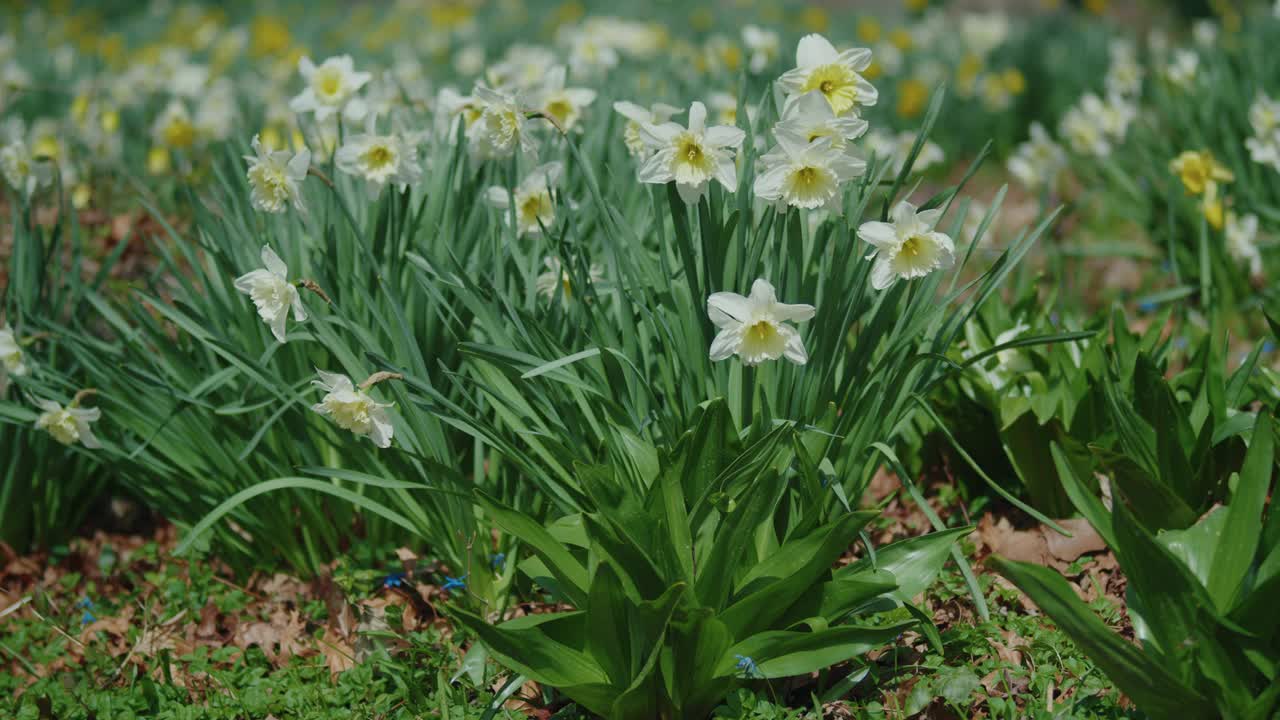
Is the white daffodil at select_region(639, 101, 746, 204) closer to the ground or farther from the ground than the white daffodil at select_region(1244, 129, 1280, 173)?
farther from the ground

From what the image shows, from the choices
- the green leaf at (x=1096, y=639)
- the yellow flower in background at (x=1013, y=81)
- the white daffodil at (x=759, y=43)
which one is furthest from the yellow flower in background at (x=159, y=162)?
the yellow flower in background at (x=1013, y=81)

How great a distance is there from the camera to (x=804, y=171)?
1804 mm

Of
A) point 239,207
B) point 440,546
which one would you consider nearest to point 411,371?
point 440,546

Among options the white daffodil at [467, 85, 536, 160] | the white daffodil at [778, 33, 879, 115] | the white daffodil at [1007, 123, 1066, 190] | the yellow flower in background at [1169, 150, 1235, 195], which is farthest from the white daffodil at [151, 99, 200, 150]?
the yellow flower in background at [1169, 150, 1235, 195]

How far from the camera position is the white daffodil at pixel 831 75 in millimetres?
1900

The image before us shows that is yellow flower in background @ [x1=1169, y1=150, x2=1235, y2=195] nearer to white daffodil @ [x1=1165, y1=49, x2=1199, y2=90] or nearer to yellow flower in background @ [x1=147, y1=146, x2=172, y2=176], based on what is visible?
white daffodil @ [x1=1165, y1=49, x2=1199, y2=90]

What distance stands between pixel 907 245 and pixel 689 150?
0.42 meters

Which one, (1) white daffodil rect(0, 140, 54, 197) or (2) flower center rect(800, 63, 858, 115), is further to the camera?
(1) white daffodil rect(0, 140, 54, 197)

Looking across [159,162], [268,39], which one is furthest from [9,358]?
[268,39]

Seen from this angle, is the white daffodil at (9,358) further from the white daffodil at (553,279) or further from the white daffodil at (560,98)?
the white daffodil at (560,98)

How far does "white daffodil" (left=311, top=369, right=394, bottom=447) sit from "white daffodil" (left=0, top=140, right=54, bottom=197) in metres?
1.51

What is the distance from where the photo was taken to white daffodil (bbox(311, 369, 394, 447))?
187 cm

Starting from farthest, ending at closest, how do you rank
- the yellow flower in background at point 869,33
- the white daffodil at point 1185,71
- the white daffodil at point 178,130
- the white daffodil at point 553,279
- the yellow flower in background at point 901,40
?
the yellow flower in background at point 869,33
the yellow flower in background at point 901,40
the white daffodil at point 1185,71
the white daffodil at point 178,130
the white daffodil at point 553,279

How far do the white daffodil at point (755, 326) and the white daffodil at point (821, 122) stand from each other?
0.96 feet
